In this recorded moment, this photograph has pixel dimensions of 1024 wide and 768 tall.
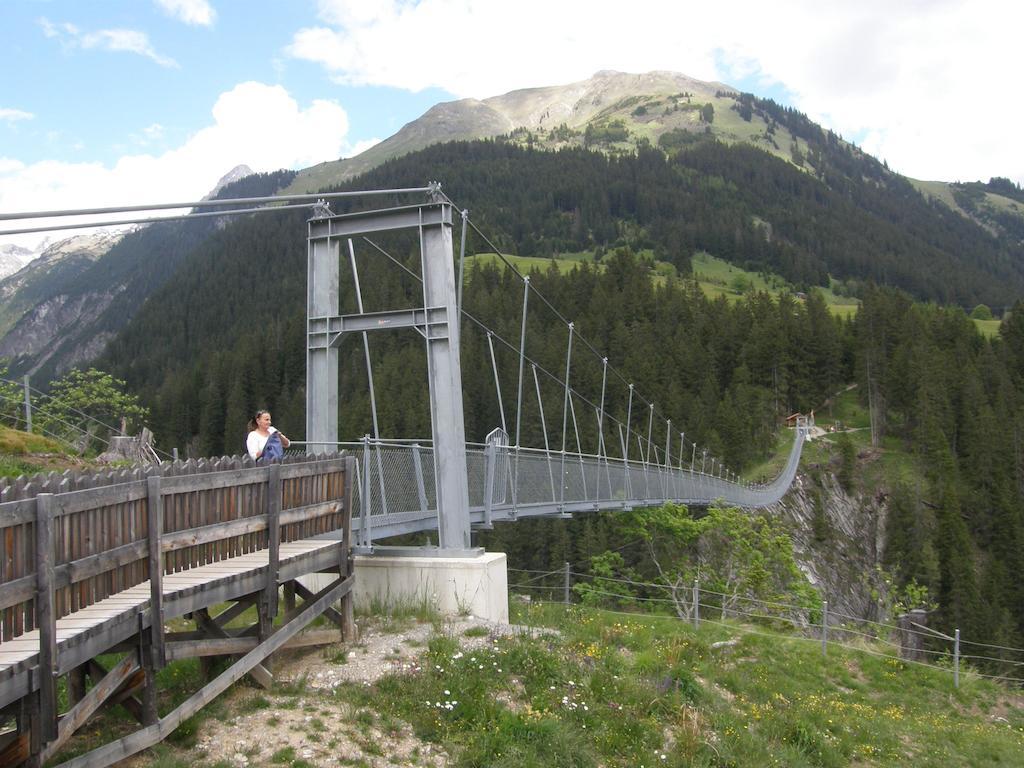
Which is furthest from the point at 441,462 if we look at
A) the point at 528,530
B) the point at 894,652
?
the point at 528,530

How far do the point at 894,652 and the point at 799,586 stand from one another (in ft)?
25.7

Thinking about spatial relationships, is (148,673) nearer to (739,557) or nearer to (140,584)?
(140,584)

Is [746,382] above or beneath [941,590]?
above

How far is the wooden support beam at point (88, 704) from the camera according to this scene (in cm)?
387

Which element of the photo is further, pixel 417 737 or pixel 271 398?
pixel 271 398

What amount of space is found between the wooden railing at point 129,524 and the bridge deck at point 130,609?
0.07m

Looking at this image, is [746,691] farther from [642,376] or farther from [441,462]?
[642,376]

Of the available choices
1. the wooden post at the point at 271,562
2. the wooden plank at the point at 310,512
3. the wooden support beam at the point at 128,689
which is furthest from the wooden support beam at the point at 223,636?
the wooden plank at the point at 310,512

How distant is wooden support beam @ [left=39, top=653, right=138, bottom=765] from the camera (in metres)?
3.87

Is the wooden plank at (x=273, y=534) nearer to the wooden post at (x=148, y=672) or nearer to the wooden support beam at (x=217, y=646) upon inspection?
Answer: the wooden support beam at (x=217, y=646)

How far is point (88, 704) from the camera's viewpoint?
13.4 ft

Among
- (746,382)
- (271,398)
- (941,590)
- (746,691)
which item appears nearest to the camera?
(746,691)

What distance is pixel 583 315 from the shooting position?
94.4 m

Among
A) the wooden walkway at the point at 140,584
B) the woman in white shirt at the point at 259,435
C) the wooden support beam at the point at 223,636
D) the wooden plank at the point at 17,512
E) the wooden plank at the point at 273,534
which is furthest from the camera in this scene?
the woman in white shirt at the point at 259,435
